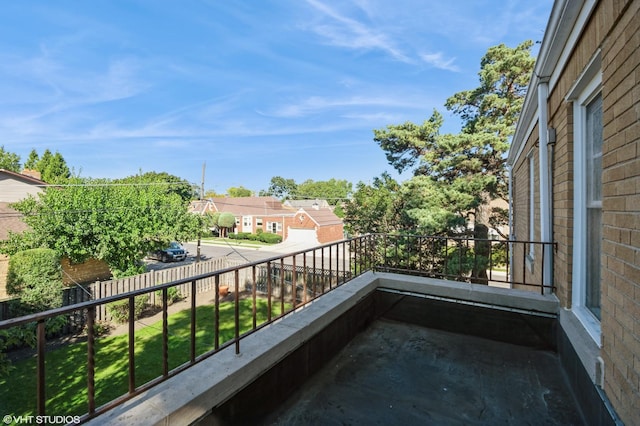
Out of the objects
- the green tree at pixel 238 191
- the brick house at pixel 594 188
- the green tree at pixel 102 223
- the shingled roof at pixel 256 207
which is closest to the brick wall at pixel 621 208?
the brick house at pixel 594 188

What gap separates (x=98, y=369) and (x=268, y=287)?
22.3ft

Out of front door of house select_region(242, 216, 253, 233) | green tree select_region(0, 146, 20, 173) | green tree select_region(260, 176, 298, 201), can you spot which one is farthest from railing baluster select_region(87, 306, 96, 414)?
green tree select_region(260, 176, 298, 201)

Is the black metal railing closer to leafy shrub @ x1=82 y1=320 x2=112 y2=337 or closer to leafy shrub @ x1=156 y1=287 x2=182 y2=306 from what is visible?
leafy shrub @ x1=82 y1=320 x2=112 y2=337

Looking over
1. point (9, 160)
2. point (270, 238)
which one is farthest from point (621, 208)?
point (9, 160)

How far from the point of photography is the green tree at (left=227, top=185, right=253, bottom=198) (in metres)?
66.7

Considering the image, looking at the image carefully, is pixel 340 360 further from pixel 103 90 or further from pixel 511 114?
pixel 103 90

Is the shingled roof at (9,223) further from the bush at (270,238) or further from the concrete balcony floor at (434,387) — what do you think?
the bush at (270,238)

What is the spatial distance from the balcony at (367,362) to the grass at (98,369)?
3.69m

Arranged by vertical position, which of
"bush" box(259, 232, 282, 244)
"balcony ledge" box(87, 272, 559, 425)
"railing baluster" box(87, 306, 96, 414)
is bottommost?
"bush" box(259, 232, 282, 244)

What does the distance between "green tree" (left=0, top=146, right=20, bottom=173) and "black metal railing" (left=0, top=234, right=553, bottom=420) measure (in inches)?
1162

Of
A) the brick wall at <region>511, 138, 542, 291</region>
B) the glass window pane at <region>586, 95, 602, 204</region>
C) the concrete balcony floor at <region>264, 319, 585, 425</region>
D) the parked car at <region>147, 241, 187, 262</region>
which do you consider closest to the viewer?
the concrete balcony floor at <region>264, 319, 585, 425</region>

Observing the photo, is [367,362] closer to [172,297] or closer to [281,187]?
[172,297]

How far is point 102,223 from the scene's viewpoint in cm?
1145

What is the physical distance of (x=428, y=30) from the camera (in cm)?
965
